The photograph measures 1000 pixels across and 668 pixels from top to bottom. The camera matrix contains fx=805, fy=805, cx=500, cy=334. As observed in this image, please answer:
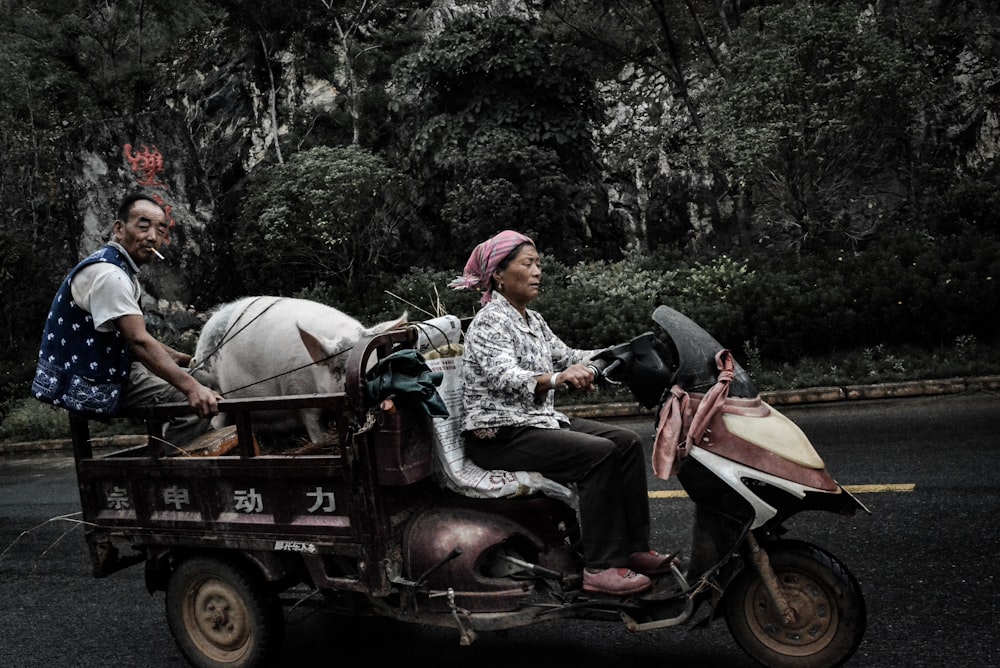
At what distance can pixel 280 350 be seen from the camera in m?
4.19

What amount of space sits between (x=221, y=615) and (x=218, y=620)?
Result: 4cm

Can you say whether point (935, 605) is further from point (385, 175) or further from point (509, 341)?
point (385, 175)

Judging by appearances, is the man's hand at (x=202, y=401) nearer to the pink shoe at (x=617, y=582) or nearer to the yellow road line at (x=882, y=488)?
the pink shoe at (x=617, y=582)

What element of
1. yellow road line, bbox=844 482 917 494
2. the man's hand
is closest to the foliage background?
yellow road line, bbox=844 482 917 494

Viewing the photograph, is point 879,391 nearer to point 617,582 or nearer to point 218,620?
point 617,582

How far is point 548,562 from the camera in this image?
3.51 metres

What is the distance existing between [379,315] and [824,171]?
7.53 metres

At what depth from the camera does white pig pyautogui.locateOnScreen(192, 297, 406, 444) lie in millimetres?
3920

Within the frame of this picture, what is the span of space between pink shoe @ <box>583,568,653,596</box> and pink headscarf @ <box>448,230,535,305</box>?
1273 mm

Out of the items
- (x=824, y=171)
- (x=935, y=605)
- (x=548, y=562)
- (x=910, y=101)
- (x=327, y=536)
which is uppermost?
(x=910, y=101)

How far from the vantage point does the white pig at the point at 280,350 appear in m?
3.92

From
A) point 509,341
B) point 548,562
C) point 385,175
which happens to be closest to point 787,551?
point 548,562

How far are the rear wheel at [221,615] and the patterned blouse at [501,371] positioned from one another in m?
1.24

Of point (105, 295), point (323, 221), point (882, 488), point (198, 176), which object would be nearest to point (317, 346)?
point (105, 295)
